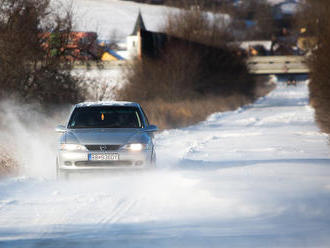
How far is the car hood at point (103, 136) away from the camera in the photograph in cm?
1203

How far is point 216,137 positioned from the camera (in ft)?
82.7

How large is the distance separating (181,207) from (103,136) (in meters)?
3.26

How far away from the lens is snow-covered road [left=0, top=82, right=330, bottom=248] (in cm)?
729

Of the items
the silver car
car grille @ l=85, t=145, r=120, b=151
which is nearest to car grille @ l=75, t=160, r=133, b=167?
the silver car

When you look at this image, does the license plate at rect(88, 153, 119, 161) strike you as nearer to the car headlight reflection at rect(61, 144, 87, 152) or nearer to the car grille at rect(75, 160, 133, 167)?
the car grille at rect(75, 160, 133, 167)

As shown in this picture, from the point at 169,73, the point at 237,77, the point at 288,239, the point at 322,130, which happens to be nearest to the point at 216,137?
the point at 322,130

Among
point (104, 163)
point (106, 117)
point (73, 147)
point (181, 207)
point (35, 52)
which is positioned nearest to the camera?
point (181, 207)

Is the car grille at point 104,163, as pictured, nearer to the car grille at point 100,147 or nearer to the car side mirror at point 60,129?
the car grille at point 100,147

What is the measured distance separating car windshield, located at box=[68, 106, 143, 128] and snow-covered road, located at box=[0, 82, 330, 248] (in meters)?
1.13

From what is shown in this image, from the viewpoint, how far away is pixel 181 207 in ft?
30.7

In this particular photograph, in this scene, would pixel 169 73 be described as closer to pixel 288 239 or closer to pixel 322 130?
pixel 322 130

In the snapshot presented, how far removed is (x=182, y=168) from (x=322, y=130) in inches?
552

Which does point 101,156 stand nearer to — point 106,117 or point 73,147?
point 73,147

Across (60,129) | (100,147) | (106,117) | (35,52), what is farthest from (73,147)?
(35,52)
